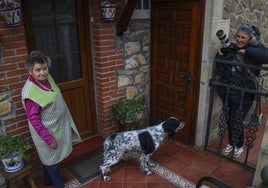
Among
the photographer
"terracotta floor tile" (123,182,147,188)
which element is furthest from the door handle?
"terracotta floor tile" (123,182,147,188)

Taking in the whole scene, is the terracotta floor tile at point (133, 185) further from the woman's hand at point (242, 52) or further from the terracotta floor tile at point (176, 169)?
the woman's hand at point (242, 52)

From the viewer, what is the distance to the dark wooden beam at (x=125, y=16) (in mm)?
2799

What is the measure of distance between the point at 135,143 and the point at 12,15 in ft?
5.34

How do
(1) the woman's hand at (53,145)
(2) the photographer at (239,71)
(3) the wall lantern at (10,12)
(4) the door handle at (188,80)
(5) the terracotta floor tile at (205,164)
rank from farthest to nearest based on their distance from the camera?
(4) the door handle at (188,80)
(5) the terracotta floor tile at (205,164)
(2) the photographer at (239,71)
(1) the woman's hand at (53,145)
(3) the wall lantern at (10,12)

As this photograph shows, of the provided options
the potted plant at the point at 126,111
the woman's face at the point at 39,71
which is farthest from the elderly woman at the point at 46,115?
the potted plant at the point at 126,111

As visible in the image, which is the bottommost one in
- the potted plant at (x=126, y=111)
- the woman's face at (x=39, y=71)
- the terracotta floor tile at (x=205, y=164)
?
the terracotta floor tile at (x=205, y=164)

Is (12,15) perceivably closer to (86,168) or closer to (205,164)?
(86,168)

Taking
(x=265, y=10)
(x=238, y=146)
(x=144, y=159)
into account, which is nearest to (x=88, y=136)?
(x=144, y=159)

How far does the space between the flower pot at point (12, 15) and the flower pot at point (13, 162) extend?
43.9 inches

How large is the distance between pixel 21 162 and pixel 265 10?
4001mm

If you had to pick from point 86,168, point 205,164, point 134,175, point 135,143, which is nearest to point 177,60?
point 135,143

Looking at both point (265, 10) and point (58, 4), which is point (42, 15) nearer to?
point (58, 4)

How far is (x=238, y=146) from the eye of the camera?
3117 mm

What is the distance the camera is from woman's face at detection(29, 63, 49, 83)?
209 cm
